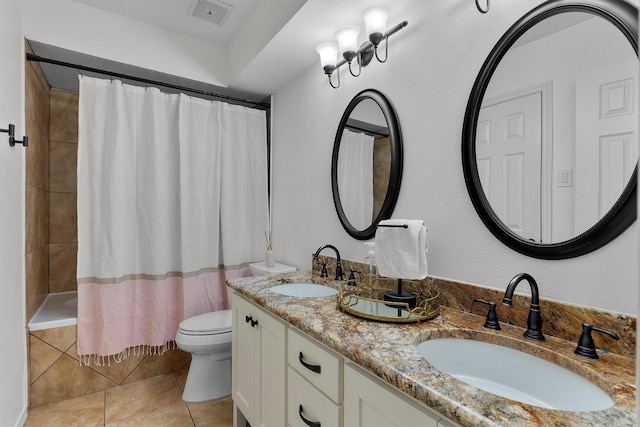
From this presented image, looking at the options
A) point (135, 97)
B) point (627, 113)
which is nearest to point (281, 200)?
point (135, 97)

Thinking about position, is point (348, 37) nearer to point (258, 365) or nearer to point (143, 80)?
point (143, 80)

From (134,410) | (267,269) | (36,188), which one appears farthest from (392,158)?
(36,188)

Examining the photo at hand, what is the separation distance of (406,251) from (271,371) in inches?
29.6

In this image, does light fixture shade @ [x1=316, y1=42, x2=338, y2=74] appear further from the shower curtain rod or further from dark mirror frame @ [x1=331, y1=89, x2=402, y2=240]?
the shower curtain rod

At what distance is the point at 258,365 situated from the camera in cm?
144

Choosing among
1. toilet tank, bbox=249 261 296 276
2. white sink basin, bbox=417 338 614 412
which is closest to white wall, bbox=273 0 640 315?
white sink basin, bbox=417 338 614 412

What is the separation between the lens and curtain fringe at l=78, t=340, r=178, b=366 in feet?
6.89

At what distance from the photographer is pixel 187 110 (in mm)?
2363

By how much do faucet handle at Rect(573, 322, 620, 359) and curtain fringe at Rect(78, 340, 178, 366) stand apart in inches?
93.2

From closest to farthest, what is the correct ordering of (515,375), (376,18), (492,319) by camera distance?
(515,375) < (492,319) < (376,18)

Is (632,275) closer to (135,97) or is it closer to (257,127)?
(257,127)

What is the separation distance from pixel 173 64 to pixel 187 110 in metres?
0.34

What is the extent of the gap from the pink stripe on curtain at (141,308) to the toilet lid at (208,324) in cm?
18

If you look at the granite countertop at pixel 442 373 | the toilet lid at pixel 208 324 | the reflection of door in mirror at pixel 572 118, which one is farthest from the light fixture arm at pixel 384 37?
the toilet lid at pixel 208 324
